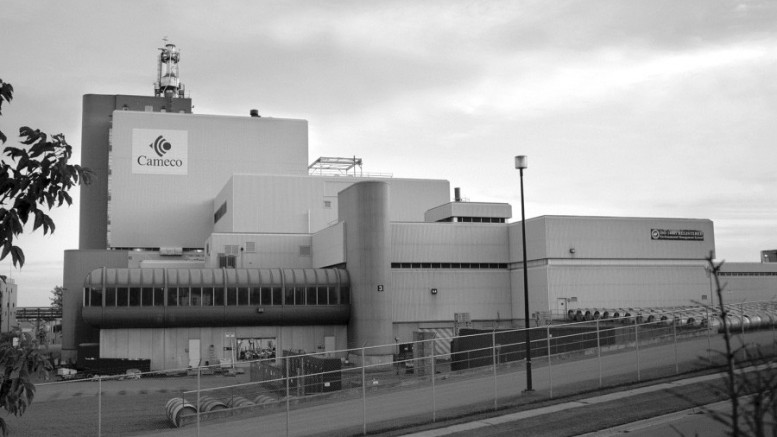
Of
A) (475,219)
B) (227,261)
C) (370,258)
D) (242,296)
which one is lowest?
(242,296)

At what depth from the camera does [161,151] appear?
9400 cm

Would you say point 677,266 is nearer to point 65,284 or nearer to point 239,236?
point 239,236

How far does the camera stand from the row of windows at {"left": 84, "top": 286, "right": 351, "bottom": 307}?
205ft

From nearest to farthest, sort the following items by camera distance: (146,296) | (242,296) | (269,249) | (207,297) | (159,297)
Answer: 1. (146,296)
2. (159,297)
3. (207,297)
4. (242,296)
5. (269,249)

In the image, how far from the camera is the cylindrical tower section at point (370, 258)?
61000 millimetres

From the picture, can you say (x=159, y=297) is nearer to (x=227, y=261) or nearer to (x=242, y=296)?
(x=242, y=296)

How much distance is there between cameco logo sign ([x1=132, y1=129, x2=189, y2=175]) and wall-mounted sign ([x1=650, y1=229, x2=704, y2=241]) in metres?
56.3

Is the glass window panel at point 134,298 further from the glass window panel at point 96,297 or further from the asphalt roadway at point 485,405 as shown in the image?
the asphalt roadway at point 485,405

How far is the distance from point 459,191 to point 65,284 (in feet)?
143

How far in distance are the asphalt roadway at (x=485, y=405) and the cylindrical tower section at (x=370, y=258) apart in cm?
2869

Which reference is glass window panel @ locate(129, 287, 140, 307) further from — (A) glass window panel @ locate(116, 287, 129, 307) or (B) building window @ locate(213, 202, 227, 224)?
(B) building window @ locate(213, 202, 227, 224)

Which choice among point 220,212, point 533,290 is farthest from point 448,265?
point 220,212

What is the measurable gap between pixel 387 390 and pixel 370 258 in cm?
3069

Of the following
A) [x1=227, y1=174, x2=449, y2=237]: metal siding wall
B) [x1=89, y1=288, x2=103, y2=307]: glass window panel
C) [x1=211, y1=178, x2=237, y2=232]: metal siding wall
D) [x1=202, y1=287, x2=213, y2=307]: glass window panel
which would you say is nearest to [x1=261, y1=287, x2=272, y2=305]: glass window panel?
[x1=202, y1=287, x2=213, y2=307]: glass window panel
